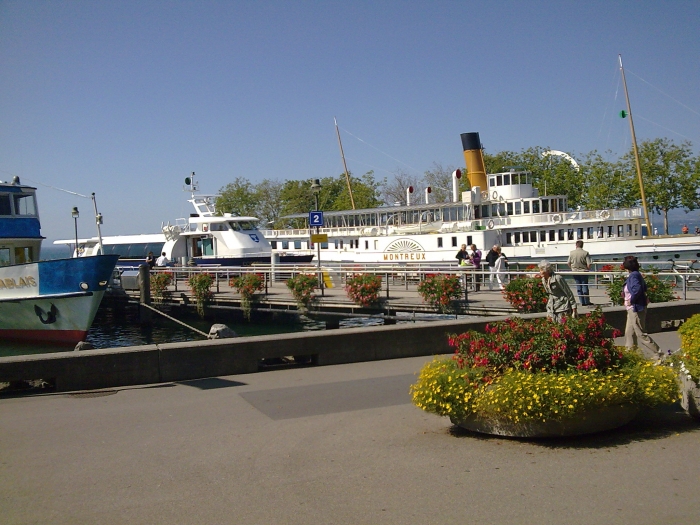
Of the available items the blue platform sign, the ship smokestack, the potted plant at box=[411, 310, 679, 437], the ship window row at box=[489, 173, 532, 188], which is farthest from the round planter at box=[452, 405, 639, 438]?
the ship smokestack

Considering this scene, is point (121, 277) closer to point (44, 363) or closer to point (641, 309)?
point (44, 363)

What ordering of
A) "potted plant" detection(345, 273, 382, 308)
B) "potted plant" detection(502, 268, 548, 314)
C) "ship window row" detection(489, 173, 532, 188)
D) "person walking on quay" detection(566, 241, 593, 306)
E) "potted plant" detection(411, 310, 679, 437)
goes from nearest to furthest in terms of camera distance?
1. "potted plant" detection(411, 310, 679, 437)
2. "potted plant" detection(502, 268, 548, 314)
3. "person walking on quay" detection(566, 241, 593, 306)
4. "potted plant" detection(345, 273, 382, 308)
5. "ship window row" detection(489, 173, 532, 188)

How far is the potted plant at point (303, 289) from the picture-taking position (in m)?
23.8

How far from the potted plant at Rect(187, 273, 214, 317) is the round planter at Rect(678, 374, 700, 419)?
907 inches

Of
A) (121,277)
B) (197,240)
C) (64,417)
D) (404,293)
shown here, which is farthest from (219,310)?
(64,417)

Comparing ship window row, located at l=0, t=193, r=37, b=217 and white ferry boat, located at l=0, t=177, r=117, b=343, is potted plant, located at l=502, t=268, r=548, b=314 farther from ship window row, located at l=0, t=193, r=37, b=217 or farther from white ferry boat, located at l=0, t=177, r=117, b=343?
ship window row, located at l=0, t=193, r=37, b=217

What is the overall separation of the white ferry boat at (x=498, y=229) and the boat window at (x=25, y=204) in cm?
2040

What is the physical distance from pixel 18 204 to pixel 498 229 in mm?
28537

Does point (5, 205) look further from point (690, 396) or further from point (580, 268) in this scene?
point (690, 396)

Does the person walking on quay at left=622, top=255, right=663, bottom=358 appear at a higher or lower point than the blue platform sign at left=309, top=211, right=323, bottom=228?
lower

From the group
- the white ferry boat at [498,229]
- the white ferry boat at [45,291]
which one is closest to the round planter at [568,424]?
the white ferry boat at [45,291]

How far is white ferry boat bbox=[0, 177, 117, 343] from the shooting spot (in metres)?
23.2

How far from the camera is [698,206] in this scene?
55.8m

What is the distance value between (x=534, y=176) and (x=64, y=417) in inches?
2398
